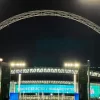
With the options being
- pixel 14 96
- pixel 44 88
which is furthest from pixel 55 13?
pixel 14 96

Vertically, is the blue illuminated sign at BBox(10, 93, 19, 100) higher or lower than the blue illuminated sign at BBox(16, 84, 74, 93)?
lower

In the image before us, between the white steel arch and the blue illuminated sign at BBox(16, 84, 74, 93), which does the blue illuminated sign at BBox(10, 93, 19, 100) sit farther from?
the white steel arch

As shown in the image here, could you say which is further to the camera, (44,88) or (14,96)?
(44,88)

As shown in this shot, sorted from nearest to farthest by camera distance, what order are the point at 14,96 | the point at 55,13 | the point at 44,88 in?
the point at 14,96 → the point at 44,88 → the point at 55,13

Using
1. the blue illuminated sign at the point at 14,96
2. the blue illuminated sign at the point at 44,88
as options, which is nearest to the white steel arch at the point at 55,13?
the blue illuminated sign at the point at 44,88

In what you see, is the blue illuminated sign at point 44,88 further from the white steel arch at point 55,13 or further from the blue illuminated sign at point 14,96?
the white steel arch at point 55,13

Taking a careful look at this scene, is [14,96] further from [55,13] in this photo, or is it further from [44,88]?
[55,13]

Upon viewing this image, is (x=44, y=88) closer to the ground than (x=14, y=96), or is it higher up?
higher up

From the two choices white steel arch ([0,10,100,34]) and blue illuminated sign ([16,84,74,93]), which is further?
white steel arch ([0,10,100,34])

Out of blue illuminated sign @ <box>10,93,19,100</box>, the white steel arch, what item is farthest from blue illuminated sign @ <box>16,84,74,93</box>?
the white steel arch

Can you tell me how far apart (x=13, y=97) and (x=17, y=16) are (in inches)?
1414

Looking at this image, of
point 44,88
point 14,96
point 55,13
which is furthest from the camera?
point 55,13

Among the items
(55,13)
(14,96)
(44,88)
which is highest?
(55,13)

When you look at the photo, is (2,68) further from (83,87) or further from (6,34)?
(6,34)
